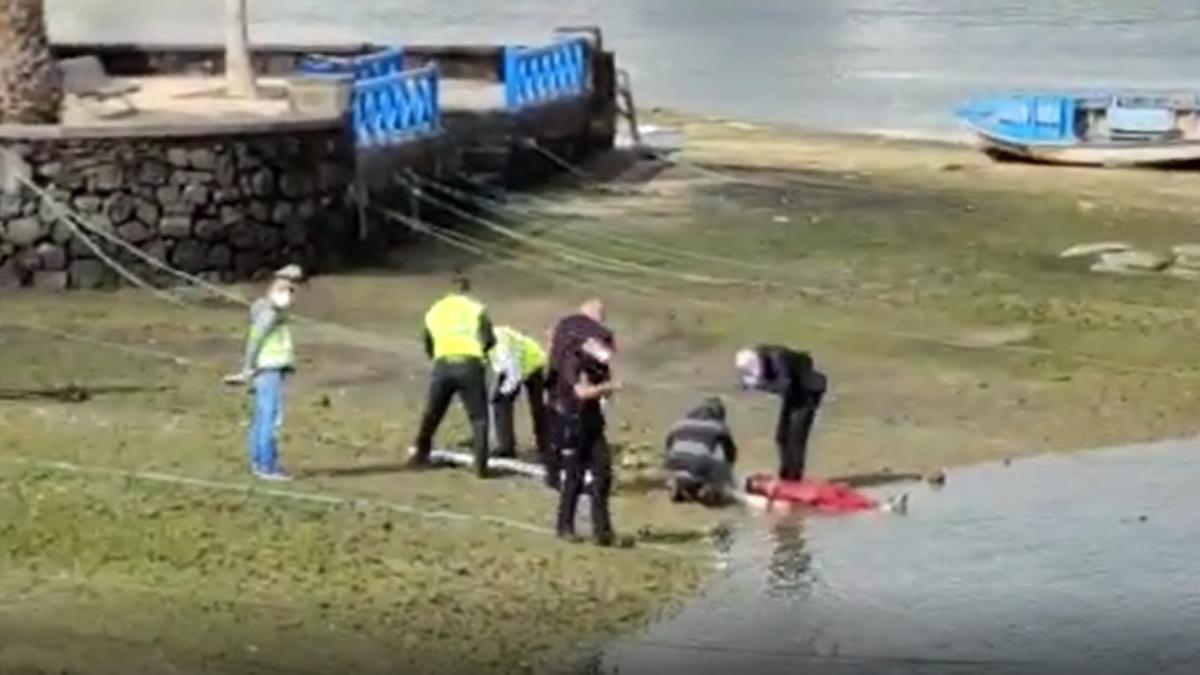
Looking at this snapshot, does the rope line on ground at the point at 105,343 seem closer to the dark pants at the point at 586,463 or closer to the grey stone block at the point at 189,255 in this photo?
the grey stone block at the point at 189,255

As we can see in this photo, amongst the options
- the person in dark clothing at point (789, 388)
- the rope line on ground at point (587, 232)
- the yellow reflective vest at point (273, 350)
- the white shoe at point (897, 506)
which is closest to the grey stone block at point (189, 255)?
the rope line on ground at point (587, 232)

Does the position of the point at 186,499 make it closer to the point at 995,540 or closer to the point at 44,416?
the point at 44,416

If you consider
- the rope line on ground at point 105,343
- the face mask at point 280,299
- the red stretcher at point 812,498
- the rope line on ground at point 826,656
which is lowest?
the rope line on ground at point 105,343

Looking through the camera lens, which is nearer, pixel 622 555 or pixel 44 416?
pixel 622 555

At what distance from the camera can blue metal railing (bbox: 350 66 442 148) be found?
29.4 m

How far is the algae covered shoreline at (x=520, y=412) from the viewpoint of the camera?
48.2 ft

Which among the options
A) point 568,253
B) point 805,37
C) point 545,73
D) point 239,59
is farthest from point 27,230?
point 805,37

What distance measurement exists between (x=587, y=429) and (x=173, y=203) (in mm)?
11133

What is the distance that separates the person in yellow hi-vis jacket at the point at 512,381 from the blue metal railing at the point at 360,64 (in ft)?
39.8

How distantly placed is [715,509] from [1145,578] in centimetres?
288

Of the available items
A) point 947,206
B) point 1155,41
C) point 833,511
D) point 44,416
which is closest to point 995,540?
point 833,511

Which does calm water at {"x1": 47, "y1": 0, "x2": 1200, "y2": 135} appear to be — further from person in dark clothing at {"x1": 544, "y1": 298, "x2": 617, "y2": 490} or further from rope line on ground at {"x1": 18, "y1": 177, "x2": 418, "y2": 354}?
person in dark clothing at {"x1": 544, "y1": 298, "x2": 617, "y2": 490}

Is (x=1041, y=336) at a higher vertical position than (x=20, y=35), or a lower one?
lower

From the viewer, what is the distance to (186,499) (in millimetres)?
17156
